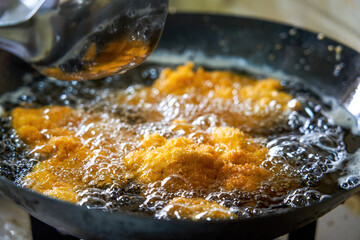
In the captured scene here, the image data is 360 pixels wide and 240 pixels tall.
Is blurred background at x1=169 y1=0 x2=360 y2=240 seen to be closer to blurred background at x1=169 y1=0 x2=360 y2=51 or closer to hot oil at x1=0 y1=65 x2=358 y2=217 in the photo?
blurred background at x1=169 y1=0 x2=360 y2=51

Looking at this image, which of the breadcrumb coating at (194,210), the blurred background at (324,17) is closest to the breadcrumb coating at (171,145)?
the breadcrumb coating at (194,210)

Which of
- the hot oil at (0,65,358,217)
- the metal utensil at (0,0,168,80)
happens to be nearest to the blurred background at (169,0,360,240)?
the hot oil at (0,65,358,217)

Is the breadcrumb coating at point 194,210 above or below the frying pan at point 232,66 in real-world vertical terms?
below

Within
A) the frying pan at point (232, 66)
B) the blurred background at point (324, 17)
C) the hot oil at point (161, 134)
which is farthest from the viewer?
the blurred background at point (324, 17)

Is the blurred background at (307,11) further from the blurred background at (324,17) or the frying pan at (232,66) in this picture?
the frying pan at (232,66)

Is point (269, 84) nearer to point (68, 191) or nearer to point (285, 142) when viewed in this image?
point (285, 142)
